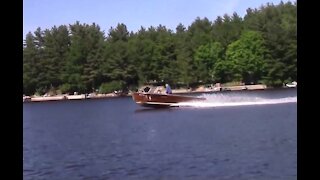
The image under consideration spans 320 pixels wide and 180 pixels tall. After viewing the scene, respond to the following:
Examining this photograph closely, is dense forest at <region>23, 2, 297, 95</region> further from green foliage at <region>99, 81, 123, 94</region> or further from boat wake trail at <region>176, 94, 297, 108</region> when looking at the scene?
boat wake trail at <region>176, 94, 297, 108</region>

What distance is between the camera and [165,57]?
43625mm

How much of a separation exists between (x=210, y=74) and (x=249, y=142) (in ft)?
89.3

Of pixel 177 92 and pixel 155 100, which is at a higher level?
pixel 177 92

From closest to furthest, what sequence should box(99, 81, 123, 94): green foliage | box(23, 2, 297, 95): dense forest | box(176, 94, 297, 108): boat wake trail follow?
box(176, 94, 297, 108): boat wake trail < box(23, 2, 297, 95): dense forest < box(99, 81, 123, 94): green foliage

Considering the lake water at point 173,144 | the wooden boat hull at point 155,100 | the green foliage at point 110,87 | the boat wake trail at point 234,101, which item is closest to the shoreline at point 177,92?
the green foliage at point 110,87

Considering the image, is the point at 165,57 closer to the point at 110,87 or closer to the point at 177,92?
the point at 177,92

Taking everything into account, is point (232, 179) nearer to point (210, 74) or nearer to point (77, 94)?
point (210, 74)

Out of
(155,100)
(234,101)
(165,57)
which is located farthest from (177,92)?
(155,100)

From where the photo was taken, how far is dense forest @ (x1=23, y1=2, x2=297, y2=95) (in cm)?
4041

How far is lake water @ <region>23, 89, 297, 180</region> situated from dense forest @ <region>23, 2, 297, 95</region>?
323 inches

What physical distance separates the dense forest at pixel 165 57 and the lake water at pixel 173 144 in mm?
8199

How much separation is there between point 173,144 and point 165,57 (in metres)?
25.9

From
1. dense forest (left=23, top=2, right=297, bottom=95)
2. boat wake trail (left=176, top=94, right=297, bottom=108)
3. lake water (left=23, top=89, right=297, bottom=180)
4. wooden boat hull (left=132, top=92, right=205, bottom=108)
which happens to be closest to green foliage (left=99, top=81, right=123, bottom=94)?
dense forest (left=23, top=2, right=297, bottom=95)
